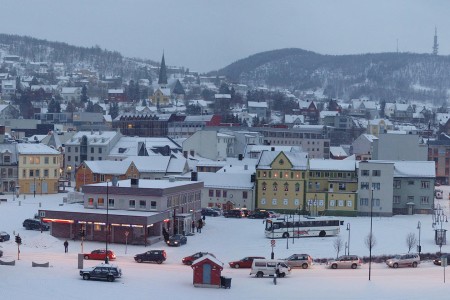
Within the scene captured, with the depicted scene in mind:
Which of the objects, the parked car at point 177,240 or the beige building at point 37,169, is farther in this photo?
the beige building at point 37,169

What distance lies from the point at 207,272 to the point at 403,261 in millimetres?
11082

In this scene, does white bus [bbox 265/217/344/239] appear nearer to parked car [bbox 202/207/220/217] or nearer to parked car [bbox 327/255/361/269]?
parked car [bbox 327/255/361/269]

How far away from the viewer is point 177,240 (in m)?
41.6

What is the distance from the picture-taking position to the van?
32.6 m

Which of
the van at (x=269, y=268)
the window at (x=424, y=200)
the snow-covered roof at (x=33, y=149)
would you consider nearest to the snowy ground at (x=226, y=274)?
the van at (x=269, y=268)

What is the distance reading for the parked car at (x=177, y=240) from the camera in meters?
41.4

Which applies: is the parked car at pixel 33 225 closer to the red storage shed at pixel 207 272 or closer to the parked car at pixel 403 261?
the red storage shed at pixel 207 272

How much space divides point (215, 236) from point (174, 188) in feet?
13.5

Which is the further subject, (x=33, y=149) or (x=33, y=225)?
(x=33, y=149)

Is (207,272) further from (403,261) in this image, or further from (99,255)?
(403,261)

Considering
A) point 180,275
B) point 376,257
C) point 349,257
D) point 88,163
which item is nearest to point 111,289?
point 180,275

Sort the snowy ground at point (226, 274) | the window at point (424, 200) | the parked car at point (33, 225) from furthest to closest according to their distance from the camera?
the window at point (424, 200) → the parked car at point (33, 225) → the snowy ground at point (226, 274)

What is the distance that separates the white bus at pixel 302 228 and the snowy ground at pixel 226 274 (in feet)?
2.00

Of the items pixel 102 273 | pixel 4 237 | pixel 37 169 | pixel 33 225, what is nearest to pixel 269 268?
pixel 102 273
